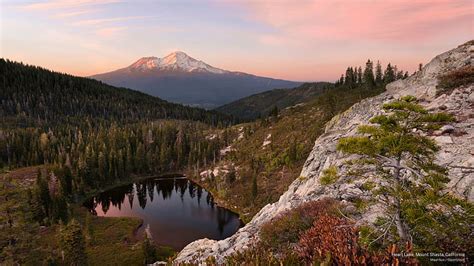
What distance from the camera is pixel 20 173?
144 metres

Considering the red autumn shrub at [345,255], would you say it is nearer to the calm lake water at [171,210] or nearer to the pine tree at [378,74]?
the calm lake water at [171,210]

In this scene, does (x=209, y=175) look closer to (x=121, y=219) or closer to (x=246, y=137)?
(x=246, y=137)

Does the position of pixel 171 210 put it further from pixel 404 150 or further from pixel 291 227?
pixel 404 150

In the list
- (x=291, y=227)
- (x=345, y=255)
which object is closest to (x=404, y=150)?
(x=345, y=255)

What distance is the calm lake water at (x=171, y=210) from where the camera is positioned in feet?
337

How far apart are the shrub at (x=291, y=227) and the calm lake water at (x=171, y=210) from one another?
71.4m

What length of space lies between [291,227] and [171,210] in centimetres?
11023

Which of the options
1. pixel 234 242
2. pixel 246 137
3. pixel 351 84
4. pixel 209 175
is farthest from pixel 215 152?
pixel 234 242

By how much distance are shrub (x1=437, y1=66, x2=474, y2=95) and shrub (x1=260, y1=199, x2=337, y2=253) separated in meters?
24.6

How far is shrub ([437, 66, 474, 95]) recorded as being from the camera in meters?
36.6

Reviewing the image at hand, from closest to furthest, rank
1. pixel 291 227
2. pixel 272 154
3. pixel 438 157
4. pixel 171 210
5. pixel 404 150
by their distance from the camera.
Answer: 1. pixel 404 150
2. pixel 438 157
3. pixel 291 227
4. pixel 171 210
5. pixel 272 154

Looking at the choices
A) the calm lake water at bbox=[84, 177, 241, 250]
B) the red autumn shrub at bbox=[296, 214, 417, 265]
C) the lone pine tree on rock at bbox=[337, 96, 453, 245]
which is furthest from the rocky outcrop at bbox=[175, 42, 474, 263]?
the calm lake water at bbox=[84, 177, 241, 250]

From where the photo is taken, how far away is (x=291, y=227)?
27109 mm

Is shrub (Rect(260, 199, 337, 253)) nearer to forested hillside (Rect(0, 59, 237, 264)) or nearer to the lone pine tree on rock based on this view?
the lone pine tree on rock
